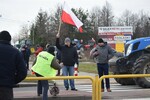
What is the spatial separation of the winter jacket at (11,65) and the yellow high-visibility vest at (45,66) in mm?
3650

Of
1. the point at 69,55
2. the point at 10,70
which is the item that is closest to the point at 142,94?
the point at 69,55

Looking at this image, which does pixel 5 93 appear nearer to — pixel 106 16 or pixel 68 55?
pixel 68 55

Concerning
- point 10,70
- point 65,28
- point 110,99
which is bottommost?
point 110,99

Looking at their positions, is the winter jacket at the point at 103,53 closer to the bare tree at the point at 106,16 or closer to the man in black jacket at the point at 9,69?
the man in black jacket at the point at 9,69

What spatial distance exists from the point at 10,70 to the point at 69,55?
22.1 feet

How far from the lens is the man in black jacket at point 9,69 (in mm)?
6590

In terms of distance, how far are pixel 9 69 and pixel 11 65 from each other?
8 cm

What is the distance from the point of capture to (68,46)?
1339 cm

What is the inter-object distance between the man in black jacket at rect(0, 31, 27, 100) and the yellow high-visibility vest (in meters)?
3.65

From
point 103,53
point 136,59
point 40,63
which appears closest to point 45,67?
point 40,63

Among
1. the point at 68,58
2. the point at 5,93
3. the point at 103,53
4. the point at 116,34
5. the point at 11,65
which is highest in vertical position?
the point at 116,34

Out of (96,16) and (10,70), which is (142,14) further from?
(10,70)

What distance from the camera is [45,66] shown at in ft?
34.3

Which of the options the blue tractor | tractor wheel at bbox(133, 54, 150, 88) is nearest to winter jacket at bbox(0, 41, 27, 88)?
tractor wheel at bbox(133, 54, 150, 88)
